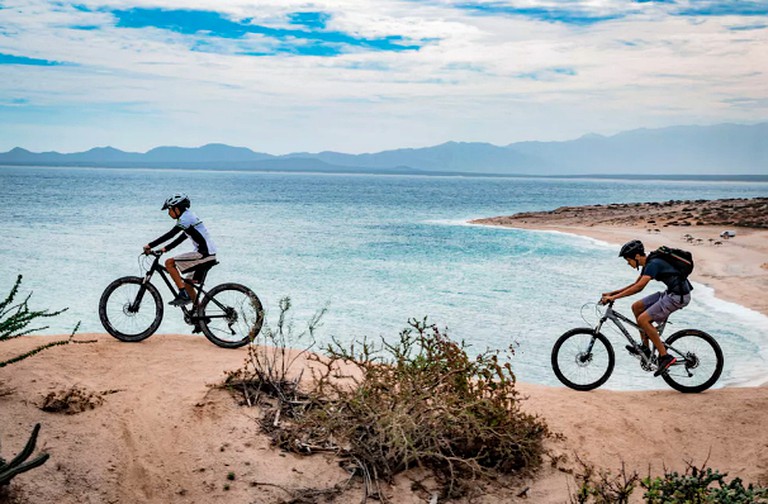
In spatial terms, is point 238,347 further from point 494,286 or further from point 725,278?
point 725,278

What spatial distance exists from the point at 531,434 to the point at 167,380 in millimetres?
4138

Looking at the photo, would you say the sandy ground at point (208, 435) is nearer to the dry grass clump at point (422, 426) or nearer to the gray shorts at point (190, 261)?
the dry grass clump at point (422, 426)

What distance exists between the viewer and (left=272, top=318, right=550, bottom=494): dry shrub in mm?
6445

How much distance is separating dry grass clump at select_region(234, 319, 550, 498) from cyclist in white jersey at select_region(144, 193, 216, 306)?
10.7ft

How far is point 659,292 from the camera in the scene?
875 cm

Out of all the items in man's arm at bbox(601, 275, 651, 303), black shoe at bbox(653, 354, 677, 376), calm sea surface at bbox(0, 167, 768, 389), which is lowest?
calm sea surface at bbox(0, 167, 768, 389)

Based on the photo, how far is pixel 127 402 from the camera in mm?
7375

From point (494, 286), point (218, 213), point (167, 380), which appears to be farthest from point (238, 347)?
point (218, 213)

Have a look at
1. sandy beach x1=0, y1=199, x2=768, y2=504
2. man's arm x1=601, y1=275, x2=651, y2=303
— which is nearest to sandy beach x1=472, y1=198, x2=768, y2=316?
man's arm x1=601, y1=275, x2=651, y2=303

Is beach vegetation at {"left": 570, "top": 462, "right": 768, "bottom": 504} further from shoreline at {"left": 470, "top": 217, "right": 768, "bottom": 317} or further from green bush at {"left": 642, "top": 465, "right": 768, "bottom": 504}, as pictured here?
shoreline at {"left": 470, "top": 217, "right": 768, "bottom": 317}

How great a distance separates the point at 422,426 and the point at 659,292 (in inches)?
157

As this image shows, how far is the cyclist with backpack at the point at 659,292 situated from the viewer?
8578 millimetres

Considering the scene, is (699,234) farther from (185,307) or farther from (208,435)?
(208,435)

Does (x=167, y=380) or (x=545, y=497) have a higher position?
(x=167, y=380)
